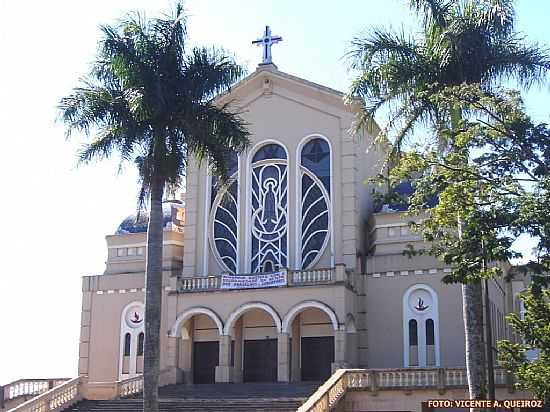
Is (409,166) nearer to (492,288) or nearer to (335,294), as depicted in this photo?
(335,294)

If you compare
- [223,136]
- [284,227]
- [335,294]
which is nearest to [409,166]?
[223,136]

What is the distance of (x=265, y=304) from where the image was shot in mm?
→ 31984

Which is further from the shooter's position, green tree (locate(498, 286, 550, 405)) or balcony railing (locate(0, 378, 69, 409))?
balcony railing (locate(0, 378, 69, 409))

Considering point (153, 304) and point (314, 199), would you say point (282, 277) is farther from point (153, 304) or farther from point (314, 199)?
point (153, 304)

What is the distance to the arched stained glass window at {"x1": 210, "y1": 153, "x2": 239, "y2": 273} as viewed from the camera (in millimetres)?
34844

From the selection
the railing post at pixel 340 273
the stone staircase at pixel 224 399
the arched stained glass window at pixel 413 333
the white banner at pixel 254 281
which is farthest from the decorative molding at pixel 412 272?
the stone staircase at pixel 224 399

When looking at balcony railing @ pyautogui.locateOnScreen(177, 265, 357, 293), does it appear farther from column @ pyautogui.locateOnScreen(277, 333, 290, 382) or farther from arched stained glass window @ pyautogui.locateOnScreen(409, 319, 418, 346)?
arched stained glass window @ pyautogui.locateOnScreen(409, 319, 418, 346)

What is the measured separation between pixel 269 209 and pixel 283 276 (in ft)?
12.5

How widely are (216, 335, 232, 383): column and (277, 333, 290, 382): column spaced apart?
75.5 inches

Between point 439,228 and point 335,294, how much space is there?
13116 millimetres

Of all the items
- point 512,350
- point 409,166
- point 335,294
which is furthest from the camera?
point 335,294

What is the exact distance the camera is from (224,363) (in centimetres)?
3195

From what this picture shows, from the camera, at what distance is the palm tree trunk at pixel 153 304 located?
20797mm

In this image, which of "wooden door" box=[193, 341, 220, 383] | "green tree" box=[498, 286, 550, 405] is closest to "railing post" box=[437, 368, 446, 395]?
"green tree" box=[498, 286, 550, 405]
